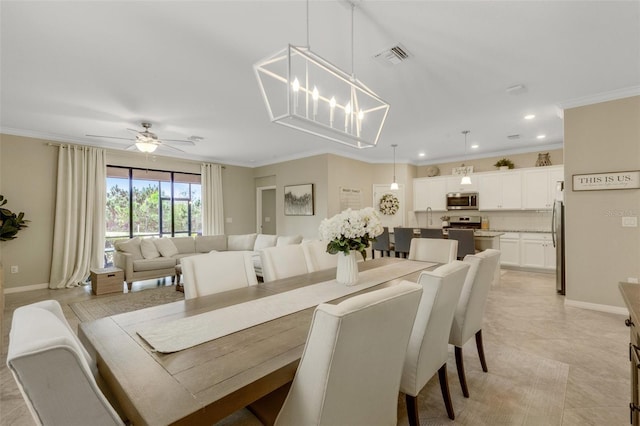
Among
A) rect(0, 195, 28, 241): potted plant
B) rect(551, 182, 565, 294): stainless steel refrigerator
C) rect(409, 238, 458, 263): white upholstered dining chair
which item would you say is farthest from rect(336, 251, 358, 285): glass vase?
rect(0, 195, 28, 241): potted plant

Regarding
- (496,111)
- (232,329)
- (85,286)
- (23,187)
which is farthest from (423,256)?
(23,187)

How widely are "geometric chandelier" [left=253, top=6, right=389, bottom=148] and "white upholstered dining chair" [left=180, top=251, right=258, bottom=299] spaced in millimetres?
1036

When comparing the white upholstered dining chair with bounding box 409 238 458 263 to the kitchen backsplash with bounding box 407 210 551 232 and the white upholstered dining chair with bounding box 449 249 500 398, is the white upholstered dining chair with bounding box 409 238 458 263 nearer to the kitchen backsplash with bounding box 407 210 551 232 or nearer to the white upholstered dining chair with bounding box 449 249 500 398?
the white upholstered dining chair with bounding box 449 249 500 398

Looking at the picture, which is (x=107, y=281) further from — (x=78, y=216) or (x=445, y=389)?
(x=445, y=389)

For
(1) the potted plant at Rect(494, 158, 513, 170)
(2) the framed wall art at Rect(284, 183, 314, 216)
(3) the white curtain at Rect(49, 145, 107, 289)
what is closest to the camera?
(3) the white curtain at Rect(49, 145, 107, 289)

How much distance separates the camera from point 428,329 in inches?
56.9

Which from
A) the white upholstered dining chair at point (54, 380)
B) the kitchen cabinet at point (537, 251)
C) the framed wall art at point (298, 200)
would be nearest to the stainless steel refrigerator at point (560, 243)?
the kitchen cabinet at point (537, 251)

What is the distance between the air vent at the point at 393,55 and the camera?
95.6 inches

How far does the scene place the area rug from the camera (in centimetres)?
365

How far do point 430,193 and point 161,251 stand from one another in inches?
237

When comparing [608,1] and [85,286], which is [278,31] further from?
[85,286]

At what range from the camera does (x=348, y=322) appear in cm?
87

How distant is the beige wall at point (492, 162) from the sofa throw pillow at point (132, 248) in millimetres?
6525

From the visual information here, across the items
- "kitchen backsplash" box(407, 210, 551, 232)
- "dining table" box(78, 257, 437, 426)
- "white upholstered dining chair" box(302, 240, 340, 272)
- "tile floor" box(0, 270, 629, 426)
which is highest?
"kitchen backsplash" box(407, 210, 551, 232)
